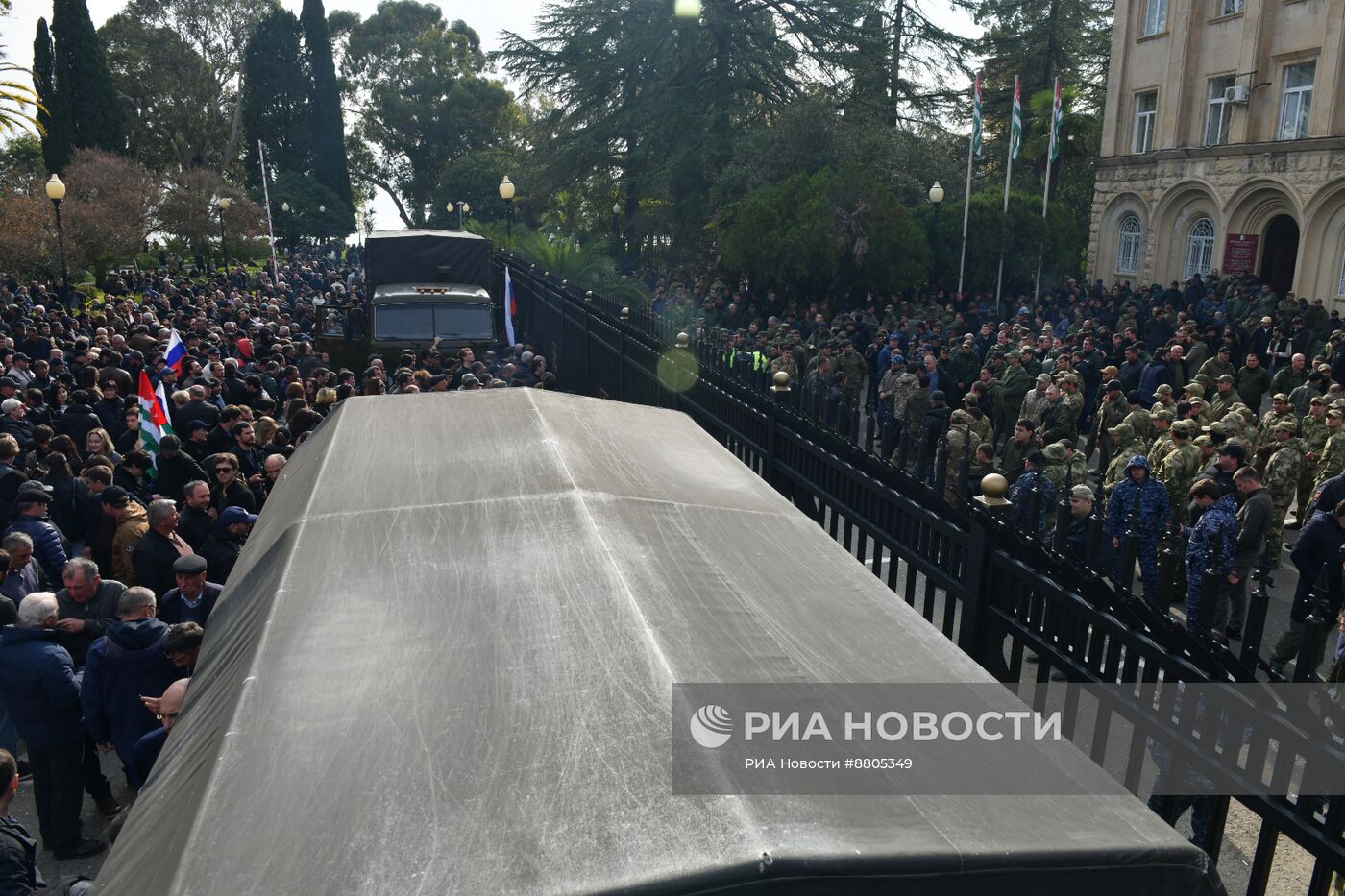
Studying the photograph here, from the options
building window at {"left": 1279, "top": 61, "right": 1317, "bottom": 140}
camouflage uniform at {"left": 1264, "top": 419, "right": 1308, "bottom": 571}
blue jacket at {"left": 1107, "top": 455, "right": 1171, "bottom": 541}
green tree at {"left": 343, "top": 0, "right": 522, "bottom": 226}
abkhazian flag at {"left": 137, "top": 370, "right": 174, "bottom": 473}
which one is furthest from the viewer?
green tree at {"left": 343, "top": 0, "right": 522, "bottom": 226}

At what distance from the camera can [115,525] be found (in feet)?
25.5

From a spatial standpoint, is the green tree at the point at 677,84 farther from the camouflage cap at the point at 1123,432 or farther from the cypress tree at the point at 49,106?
the cypress tree at the point at 49,106

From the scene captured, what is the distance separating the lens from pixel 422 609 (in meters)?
2.92

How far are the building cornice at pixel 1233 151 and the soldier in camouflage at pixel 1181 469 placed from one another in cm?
2075

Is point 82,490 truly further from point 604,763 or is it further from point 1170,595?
point 1170,595

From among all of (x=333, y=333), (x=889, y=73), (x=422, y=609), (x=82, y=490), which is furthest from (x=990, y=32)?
(x=422, y=609)

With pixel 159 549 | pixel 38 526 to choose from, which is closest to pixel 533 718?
pixel 159 549

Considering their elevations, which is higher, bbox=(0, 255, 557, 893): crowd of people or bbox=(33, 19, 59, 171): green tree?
bbox=(33, 19, 59, 171): green tree

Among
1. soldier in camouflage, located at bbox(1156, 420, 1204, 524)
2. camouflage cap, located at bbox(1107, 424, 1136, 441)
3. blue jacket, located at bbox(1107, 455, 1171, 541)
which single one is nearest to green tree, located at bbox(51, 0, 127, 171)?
camouflage cap, located at bbox(1107, 424, 1136, 441)

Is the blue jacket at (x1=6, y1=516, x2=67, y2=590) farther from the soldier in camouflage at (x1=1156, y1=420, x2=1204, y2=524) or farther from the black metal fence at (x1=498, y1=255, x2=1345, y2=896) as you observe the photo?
the soldier in camouflage at (x1=1156, y1=420, x2=1204, y2=524)

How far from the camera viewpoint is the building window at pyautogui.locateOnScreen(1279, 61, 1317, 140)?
26492 millimetres

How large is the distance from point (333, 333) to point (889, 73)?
2342 centimetres

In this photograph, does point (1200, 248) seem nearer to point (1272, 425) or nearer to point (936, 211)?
point (936, 211)

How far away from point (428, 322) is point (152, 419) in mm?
7392
